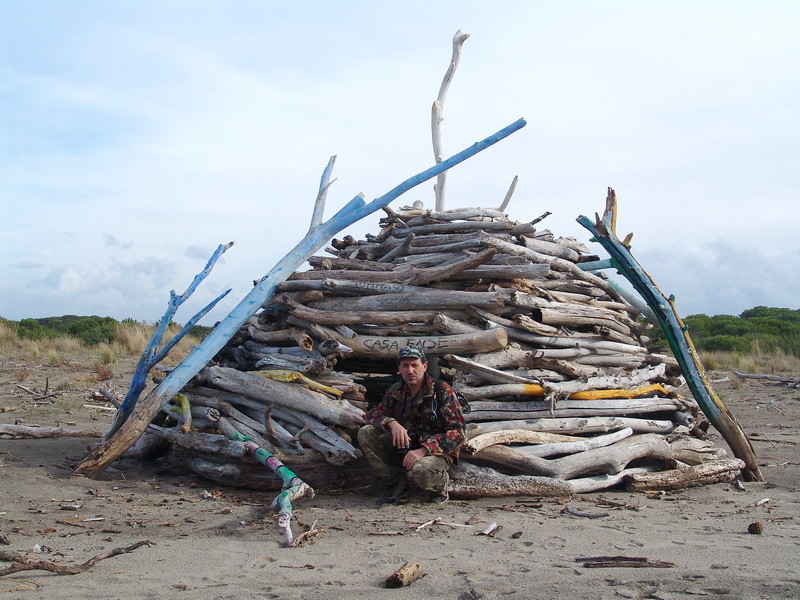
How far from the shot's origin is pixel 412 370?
5.38 metres

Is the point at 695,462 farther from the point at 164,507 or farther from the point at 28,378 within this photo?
the point at 28,378

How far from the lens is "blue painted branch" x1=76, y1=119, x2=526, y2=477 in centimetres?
601

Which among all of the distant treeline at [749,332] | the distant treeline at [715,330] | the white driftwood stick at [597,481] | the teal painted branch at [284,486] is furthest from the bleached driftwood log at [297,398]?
the distant treeline at [749,332]

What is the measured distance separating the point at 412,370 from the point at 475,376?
988mm

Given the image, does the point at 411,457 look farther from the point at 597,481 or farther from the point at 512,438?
the point at 597,481

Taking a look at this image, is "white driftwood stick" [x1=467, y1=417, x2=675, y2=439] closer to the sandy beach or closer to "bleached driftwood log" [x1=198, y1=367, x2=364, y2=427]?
the sandy beach

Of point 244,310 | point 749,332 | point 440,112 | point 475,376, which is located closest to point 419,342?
point 475,376

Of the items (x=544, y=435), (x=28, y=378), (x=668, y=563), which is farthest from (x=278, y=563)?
(x=28, y=378)

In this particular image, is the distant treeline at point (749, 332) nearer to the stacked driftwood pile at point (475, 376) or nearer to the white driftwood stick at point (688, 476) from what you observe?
the white driftwood stick at point (688, 476)

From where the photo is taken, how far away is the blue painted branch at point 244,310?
6008 mm

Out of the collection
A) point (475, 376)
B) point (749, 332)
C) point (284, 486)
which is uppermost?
point (749, 332)

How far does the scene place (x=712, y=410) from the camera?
6.64 meters

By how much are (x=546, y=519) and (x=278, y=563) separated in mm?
1979

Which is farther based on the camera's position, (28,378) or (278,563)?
(28,378)
